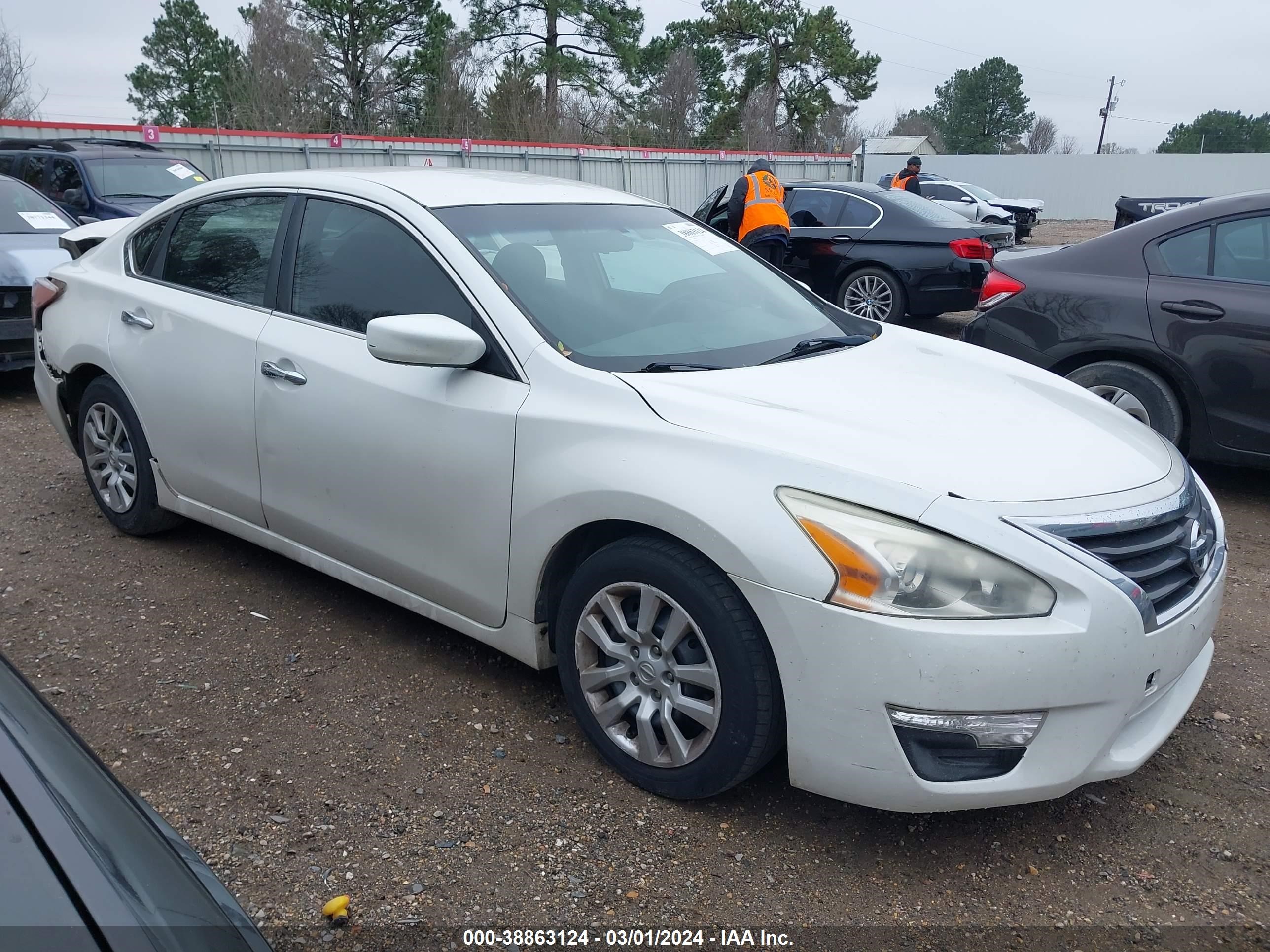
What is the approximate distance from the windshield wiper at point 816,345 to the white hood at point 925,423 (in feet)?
0.19

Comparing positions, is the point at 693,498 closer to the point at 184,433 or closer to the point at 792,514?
the point at 792,514

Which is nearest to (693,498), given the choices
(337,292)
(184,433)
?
(337,292)

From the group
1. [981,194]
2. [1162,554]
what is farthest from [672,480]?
[981,194]

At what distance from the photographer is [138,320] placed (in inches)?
160

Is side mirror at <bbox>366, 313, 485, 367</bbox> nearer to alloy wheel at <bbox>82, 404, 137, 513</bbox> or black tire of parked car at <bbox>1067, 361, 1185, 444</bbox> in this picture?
alloy wheel at <bbox>82, 404, 137, 513</bbox>

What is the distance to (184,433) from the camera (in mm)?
3883

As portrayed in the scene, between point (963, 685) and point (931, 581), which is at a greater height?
point (931, 581)

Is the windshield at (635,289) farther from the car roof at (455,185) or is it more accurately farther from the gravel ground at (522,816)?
the gravel ground at (522,816)

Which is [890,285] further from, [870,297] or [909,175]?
[909,175]

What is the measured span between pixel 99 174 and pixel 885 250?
827 cm

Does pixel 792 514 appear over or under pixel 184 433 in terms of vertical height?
over

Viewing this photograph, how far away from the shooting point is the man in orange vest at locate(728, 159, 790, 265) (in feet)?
29.7

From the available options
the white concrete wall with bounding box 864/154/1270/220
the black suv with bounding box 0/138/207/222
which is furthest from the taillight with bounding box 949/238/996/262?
the white concrete wall with bounding box 864/154/1270/220

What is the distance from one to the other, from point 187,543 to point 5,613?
817 mm
